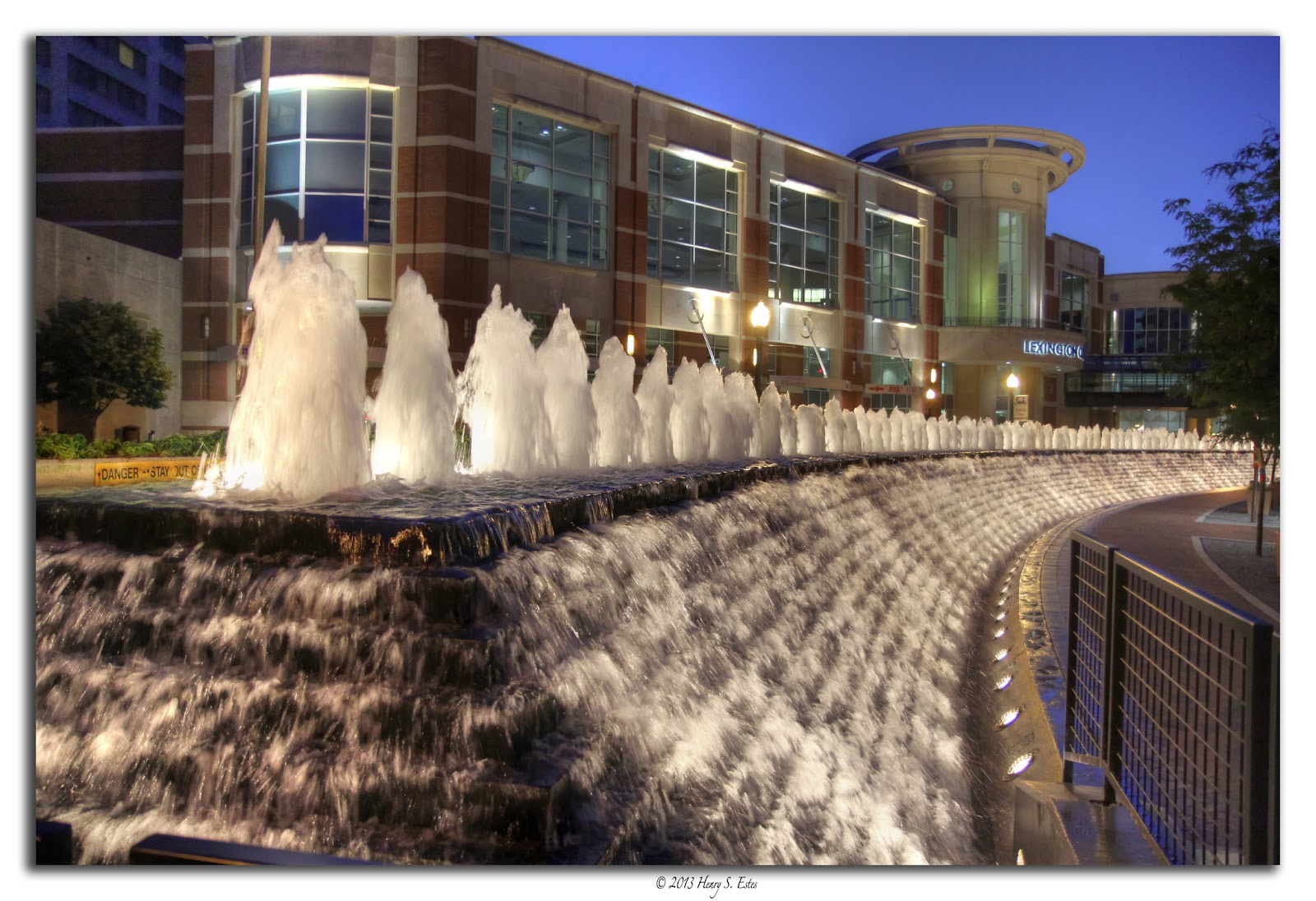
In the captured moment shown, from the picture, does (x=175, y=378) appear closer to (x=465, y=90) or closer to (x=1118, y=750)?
(x=465, y=90)

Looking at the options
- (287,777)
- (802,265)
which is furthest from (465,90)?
(287,777)

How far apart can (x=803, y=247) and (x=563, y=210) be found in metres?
12.5

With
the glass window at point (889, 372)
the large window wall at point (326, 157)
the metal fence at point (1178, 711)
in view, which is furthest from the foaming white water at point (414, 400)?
the glass window at point (889, 372)

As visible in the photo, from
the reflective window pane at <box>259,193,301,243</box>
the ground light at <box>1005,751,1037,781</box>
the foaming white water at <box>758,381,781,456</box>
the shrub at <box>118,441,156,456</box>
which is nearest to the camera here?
the ground light at <box>1005,751,1037,781</box>

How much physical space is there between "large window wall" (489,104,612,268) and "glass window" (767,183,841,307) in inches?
336

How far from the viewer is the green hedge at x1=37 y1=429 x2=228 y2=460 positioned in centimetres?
967

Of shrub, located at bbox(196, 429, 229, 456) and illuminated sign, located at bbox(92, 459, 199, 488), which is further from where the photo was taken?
shrub, located at bbox(196, 429, 229, 456)

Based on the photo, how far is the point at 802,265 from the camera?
123 feet

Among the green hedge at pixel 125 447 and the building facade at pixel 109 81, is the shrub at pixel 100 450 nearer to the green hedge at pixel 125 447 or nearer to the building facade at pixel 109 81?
the green hedge at pixel 125 447

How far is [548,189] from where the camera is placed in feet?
92.8

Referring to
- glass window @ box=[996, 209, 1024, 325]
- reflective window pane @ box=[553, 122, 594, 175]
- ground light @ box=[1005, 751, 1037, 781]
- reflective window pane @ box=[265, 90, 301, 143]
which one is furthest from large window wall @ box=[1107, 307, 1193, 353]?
ground light @ box=[1005, 751, 1037, 781]

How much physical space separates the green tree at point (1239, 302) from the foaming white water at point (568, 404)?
533 cm

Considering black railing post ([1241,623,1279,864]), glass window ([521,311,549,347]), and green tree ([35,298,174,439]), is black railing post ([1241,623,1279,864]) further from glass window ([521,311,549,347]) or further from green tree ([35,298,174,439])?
glass window ([521,311,549,347])

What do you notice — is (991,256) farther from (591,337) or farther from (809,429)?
(809,429)
